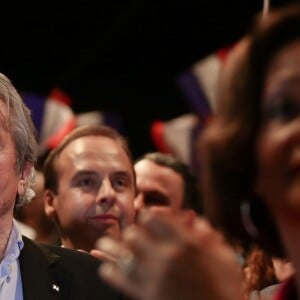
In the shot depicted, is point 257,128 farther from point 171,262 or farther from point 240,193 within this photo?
point 171,262

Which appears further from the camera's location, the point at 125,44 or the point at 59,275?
the point at 125,44

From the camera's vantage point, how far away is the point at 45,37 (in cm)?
937

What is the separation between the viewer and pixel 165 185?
13.5ft

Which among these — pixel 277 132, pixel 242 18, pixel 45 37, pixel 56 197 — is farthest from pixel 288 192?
pixel 45 37

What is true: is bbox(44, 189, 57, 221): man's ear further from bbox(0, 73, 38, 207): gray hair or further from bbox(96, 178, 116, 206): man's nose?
bbox(0, 73, 38, 207): gray hair

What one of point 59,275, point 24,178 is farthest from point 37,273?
point 24,178

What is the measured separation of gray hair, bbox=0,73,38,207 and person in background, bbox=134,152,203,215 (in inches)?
44.0

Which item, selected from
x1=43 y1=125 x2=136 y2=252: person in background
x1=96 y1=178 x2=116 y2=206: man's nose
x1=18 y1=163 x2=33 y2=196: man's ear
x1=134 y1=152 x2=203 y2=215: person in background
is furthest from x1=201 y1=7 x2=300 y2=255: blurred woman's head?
x1=134 y1=152 x2=203 y2=215: person in background

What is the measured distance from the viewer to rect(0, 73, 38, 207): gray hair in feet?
8.92

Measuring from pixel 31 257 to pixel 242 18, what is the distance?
6.31 meters

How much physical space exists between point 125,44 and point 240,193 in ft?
28.4

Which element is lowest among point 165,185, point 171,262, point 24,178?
point 171,262

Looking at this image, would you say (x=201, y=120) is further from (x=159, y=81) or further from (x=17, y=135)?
(x=17, y=135)

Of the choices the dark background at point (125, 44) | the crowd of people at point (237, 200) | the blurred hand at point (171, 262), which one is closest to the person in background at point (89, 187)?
the crowd of people at point (237, 200)
